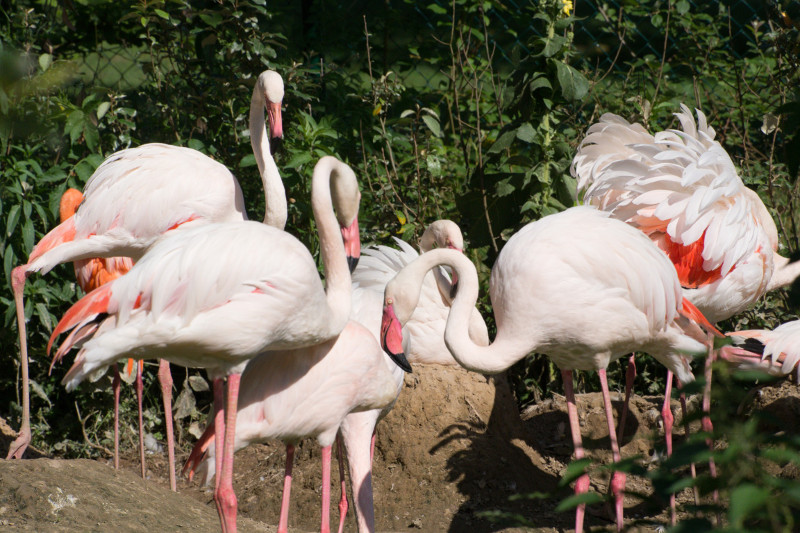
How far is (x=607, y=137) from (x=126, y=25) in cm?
403

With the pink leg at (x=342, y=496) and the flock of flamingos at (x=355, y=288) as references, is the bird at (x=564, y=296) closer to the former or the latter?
the flock of flamingos at (x=355, y=288)

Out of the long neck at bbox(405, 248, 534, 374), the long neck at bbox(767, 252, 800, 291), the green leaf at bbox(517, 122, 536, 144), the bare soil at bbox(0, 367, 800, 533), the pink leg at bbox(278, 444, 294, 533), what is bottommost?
the bare soil at bbox(0, 367, 800, 533)

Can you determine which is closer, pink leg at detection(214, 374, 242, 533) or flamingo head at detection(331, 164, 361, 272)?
pink leg at detection(214, 374, 242, 533)

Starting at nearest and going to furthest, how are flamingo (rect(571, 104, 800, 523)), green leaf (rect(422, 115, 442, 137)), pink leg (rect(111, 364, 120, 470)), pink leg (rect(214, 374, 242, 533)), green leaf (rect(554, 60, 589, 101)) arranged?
1. pink leg (rect(214, 374, 242, 533))
2. flamingo (rect(571, 104, 800, 523))
3. pink leg (rect(111, 364, 120, 470))
4. green leaf (rect(554, 60, 589, 101))
5. green leaf (rect(422, 115, 442, 137))

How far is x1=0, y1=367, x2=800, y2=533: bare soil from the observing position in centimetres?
344

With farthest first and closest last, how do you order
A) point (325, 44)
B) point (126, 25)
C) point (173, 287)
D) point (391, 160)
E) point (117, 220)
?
point (126, 25) < point (325, 44) < point (391, 160) < point (117, 220) < point (173, 287)

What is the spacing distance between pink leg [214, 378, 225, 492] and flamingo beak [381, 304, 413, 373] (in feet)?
2.13

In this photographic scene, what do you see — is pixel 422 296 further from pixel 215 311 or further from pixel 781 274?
pixel 781 274

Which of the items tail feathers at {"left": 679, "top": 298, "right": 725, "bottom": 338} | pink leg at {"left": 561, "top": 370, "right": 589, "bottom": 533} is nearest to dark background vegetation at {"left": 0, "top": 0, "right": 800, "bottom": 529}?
tail feathers at {"left": 679, "top": 298, "right": 725, "bottom": 338}

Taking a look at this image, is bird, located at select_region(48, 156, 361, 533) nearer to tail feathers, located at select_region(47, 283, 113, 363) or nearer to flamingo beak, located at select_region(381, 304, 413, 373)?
tail feathers, located at select_region(47, 283, 113, 363)

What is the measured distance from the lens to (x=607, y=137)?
14.2 feet

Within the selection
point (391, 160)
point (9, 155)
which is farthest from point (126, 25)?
point (391, 160)

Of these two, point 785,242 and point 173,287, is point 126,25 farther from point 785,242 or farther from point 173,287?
point 785,242

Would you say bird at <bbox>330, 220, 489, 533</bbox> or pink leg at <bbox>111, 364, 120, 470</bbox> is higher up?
bird at <bbox>330, 220, 489, 533</bbox>
